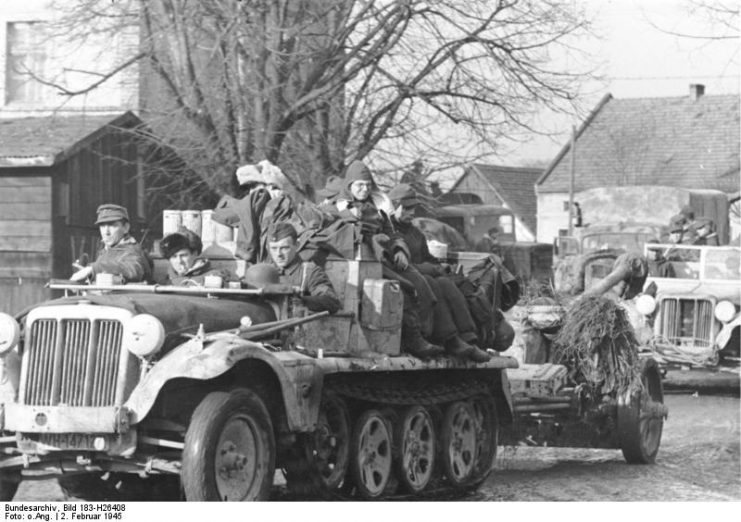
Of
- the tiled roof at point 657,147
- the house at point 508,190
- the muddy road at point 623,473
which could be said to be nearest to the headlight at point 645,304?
the muddy road at point 623,473

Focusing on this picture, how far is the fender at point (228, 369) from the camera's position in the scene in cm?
879

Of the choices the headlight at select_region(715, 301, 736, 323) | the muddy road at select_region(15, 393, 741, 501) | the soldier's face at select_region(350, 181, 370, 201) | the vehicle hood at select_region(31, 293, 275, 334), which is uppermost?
the soldier's face at select_region(350, 181, 370, 201)

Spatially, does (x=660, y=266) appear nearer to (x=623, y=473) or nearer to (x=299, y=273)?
(x=623, y=473)

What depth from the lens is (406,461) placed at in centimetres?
1133

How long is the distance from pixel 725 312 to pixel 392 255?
10.1 meters

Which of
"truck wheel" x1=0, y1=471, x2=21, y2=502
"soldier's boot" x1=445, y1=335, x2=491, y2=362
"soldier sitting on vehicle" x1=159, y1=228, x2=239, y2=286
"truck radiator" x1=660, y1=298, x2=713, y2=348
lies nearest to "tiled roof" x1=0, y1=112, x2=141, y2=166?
"truck radiator" x1=660, y1=298, x2=713, y2=348

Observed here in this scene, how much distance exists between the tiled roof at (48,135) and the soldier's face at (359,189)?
456 inches

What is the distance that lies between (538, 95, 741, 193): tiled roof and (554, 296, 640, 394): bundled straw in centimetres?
3577

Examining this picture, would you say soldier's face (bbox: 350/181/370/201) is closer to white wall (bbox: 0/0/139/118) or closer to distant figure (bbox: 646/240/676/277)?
white wall (bbox: 0/0/139/118)

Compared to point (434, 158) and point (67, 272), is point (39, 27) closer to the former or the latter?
point (67, 272)

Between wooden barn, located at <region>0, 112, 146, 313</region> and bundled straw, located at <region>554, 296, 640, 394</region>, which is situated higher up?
wooden barn, located at <region>0, 112, 146, 313</region>

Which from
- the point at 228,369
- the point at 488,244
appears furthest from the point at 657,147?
the point at 228,369

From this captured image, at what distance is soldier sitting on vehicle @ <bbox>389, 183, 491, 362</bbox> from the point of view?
11812 millimetres

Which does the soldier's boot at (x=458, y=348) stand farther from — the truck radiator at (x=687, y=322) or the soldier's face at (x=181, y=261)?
the truck radiator at (x=687, y=322)
